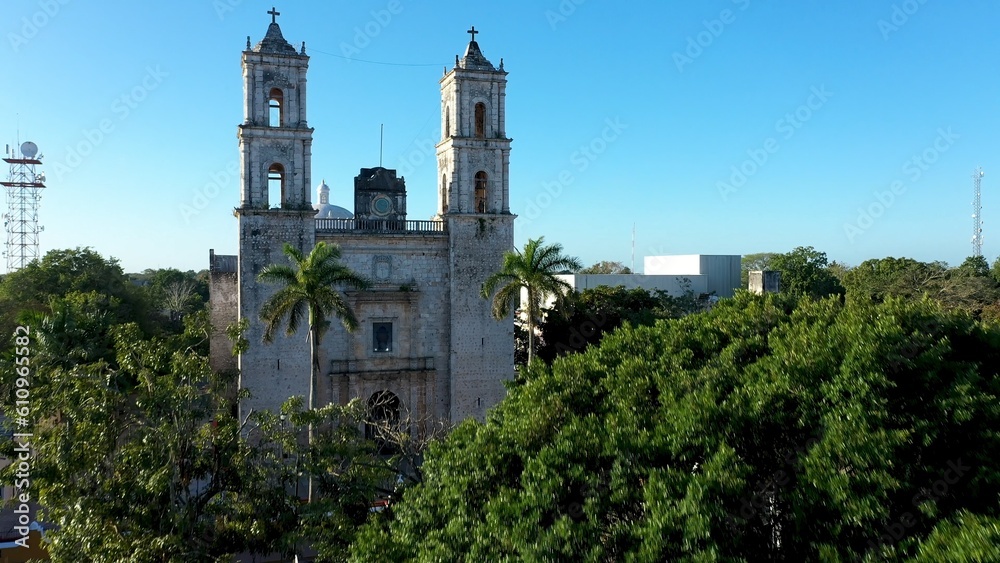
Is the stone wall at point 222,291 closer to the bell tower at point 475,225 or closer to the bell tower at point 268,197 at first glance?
the bell tower at point 268,197

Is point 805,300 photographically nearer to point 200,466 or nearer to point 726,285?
point 200,466

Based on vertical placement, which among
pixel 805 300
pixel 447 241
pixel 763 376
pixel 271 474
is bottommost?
pixel 271 474

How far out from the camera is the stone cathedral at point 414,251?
63.0 ft

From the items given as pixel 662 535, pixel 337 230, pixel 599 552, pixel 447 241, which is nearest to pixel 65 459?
pixel 599 552

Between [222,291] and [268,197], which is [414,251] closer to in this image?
[268,197]

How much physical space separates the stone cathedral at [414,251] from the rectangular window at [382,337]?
0.03 m

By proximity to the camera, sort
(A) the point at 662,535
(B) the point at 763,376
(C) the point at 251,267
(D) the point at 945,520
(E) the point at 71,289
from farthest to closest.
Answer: (E) the point at 71,289, (C) the point at 251,267, (B) the point at 763,376, (A) the point at 662,535, (D) the point at 945,520

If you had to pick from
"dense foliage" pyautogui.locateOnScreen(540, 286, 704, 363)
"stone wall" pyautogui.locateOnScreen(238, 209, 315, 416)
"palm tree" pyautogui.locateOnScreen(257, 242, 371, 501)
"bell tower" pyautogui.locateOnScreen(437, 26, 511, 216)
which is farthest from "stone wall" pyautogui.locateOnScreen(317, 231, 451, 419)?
"dense foliage" pyautogui.locateOnScreen(540, 286, 704, 363)

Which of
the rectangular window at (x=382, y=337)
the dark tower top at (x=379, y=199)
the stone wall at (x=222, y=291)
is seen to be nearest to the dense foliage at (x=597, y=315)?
the rectangular window at (x=382, y=337)

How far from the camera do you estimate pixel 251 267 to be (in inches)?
733

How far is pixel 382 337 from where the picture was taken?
20.4 meters

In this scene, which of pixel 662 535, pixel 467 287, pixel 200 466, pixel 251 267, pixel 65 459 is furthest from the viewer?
pixel 467 287

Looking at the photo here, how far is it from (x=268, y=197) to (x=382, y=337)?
5.47 metres

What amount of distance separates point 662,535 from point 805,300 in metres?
4.35
